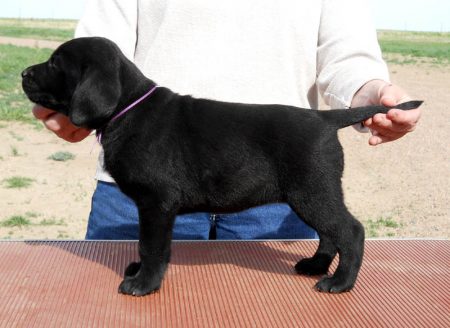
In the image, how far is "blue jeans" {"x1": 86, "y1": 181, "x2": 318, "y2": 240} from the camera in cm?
311

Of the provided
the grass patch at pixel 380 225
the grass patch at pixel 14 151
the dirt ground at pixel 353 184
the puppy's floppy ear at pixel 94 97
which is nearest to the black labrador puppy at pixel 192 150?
the puppy's floppy ear at pixel 94 97

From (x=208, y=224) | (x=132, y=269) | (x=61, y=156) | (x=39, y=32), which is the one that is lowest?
(x=39, y=32)

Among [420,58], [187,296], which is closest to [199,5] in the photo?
[187,296]

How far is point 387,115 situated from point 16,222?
21.1ft

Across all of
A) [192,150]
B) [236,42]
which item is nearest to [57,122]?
[192,150]

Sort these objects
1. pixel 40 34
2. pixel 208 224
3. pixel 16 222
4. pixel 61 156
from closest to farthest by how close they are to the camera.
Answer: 1. pixel 208 224
2. pixel 16 222
3. pixel 61 156
4. pixel 40 34

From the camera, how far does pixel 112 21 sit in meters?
2.87

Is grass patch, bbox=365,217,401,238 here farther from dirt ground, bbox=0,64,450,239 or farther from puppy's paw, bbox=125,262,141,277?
puppy's paw, bbox=125,262,141,277

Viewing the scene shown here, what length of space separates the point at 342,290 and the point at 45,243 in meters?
1.47

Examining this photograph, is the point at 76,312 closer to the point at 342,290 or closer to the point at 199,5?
the point at 342,290

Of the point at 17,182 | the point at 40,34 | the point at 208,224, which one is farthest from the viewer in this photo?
the point at 40,34

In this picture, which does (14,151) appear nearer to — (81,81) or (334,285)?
(81,81)

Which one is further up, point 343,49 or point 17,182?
point 343,49

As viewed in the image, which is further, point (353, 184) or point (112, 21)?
point (353, 184)
